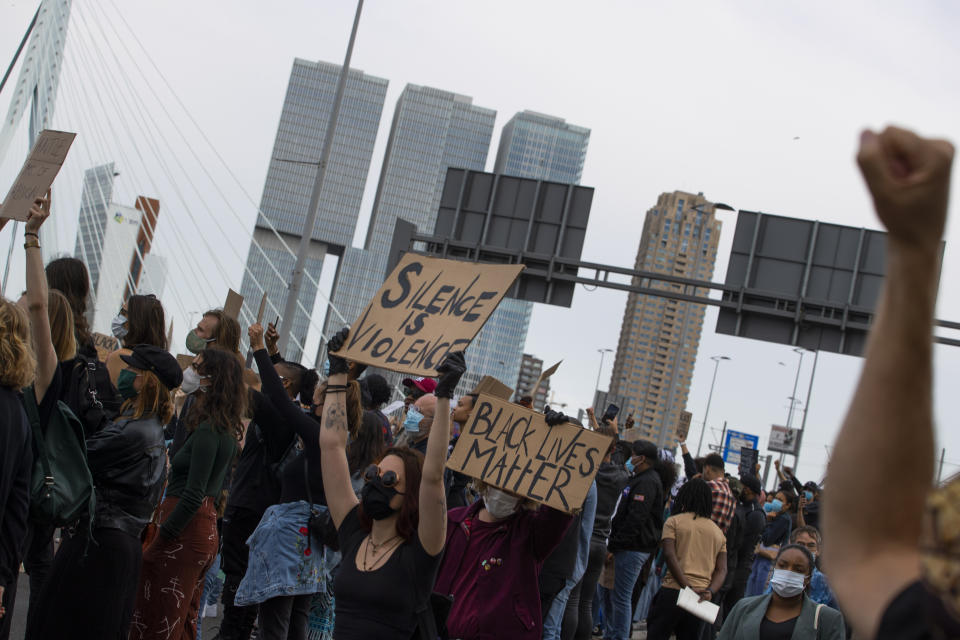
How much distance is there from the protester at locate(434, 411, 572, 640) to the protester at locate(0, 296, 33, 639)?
2261 mm

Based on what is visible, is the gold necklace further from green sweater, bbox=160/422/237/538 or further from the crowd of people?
green sweater, bbox=160/422/237/538

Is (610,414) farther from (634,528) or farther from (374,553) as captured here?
(374,553)

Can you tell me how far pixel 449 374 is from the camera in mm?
4332

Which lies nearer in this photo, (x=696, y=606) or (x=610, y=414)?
(x=610, y=414)

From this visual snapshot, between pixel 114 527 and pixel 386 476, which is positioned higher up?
pixel 386 476

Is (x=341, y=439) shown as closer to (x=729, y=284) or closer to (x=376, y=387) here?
(x=376, y=387)

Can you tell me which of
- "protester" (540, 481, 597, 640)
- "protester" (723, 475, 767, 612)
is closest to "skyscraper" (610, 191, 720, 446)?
"protester" (723, 475, 767, 612)

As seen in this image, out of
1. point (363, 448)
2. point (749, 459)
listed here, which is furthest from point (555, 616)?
point (749, 459)

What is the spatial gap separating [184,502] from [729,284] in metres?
14.1

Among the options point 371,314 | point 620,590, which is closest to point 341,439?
point 371,314

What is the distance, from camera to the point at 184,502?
555 centimetres

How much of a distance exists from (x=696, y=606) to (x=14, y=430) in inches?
228

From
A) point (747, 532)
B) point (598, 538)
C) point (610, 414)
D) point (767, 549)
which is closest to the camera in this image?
point (610, 414)

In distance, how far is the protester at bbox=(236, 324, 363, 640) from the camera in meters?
5.77
